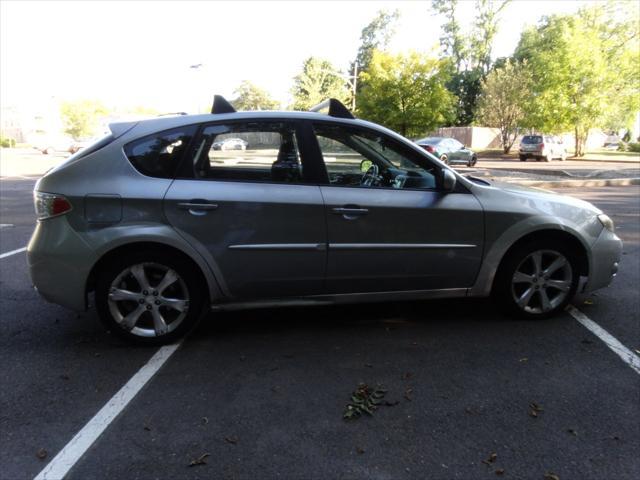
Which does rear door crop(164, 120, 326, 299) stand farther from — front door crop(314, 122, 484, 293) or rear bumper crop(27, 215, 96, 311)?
rear bumper crop(27, 215, 96, 311)

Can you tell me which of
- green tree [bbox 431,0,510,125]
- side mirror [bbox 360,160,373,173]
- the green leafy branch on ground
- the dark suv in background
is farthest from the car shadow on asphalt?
green tree [bbox 431,0,510,125]

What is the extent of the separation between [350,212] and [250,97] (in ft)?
277

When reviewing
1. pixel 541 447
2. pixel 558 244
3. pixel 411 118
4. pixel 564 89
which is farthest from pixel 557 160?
pixel 541 447

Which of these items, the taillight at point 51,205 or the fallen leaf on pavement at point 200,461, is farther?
the taillight at point 51,205

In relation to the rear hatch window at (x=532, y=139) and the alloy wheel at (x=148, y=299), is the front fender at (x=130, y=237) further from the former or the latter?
the rear hatch window at (x=532, y=139)

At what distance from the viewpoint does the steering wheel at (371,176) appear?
390 centimetres

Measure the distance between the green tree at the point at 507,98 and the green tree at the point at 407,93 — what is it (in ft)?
39.8

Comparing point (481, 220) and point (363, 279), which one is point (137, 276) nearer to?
point (363, 279)

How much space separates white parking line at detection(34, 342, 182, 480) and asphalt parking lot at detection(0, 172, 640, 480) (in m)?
0.04

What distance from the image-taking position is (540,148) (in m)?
29.9

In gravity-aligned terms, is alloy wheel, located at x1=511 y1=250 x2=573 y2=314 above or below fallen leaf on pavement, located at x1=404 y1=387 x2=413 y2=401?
above

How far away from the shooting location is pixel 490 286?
4098mm

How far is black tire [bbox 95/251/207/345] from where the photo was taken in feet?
11.6

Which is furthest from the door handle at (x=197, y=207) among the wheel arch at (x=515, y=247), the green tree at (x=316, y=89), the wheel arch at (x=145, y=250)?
the green tree at (x=316, y=89)
